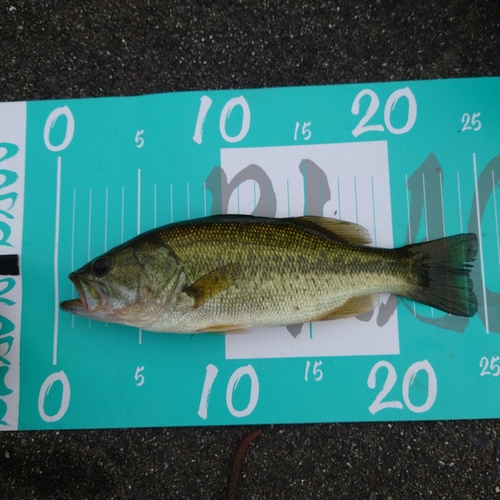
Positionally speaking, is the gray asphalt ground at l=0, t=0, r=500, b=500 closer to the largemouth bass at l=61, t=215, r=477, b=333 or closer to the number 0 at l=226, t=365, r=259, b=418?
the number 0 at l=226, t=365, r=259, b=418

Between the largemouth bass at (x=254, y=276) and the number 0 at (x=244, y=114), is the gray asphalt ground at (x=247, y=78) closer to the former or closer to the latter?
the number 0 at (x=244, y=114)

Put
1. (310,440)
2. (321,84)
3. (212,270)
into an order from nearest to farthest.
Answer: (212,270) → (310,440) → (321,84)

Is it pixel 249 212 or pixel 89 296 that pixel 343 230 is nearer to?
pixel 249 212

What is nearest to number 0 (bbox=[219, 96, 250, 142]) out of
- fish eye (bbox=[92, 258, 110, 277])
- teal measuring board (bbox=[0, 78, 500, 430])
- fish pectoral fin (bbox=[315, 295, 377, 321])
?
teal measuring board (bbox=[0, 78, 500, 430])

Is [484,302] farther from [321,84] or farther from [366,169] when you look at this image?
[321,84]

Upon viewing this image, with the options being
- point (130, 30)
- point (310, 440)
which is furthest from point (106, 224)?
point (310, 440)

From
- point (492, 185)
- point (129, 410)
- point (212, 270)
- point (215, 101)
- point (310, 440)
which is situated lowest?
point (310, 440)

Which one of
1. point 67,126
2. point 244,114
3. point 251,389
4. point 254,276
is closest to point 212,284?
point 254,276

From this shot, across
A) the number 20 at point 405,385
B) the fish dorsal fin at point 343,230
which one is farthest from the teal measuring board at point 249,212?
the fish dorsal fin at point 343,230
